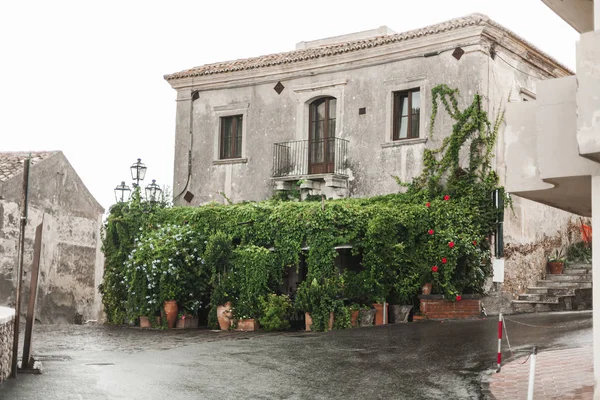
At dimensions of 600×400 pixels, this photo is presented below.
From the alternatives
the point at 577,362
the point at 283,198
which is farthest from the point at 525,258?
the point at 577,362

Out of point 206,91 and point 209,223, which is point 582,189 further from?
point 206,91

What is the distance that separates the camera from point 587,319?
1731 cm

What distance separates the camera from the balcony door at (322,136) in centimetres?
2362

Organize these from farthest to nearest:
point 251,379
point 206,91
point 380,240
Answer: point 206,91 → point 380,240 → point 251,379

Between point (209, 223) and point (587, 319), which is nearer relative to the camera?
point (587, 319)

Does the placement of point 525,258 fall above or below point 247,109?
below

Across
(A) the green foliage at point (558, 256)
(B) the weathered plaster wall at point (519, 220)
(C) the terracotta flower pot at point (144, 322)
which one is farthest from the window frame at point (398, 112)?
(C) the terracotta flower pot at point (144, 322)

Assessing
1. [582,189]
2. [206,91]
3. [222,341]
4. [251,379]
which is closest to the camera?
[582,189]

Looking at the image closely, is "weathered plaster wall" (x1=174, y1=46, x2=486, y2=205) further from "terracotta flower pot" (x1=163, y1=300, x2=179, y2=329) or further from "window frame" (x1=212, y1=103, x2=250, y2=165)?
"terracotta flower pot" (x1=163, y1=300, x2=179, y2=329)

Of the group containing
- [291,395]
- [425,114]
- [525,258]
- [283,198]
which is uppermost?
[425,114]

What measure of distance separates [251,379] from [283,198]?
1313 centimetres

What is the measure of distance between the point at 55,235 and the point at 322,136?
10803mm

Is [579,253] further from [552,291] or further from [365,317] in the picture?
[365,317]

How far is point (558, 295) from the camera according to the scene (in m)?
21.2
